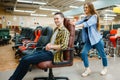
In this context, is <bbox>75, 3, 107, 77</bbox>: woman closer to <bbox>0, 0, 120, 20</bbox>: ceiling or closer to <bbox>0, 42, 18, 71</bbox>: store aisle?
<bbox>0, 42, 18, 71</bbox>: store aisle

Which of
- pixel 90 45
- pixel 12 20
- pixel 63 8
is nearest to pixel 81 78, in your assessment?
pixel 90 45

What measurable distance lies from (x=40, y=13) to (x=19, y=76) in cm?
1668

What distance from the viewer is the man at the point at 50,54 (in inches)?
94.3

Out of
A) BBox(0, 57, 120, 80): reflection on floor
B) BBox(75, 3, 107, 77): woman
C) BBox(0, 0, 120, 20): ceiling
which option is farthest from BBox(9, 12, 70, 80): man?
BBox(0, 0, 120, 20): ceiling

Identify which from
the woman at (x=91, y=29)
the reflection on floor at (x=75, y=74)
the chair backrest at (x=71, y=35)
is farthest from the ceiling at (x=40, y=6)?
the chair backrest at (x=71, y=35)

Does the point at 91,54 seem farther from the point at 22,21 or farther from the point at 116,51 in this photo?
the point at 22,21

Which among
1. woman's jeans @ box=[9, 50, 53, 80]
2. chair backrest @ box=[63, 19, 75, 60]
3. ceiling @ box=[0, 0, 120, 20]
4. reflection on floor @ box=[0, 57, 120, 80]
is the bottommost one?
reflection on floor @ box=[0, 57, 120, 80]

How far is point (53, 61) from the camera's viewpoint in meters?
2.48

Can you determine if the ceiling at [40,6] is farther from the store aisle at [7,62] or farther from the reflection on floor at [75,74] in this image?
the store aisle at [7,62]

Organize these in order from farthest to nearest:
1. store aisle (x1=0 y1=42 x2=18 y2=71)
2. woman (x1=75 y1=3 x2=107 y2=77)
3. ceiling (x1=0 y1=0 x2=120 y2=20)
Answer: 1. ceiling (x1=0 y1=0 x2=120 y2=20)
2. store aisle (x1=0 y1=42 x2=18 y2=71)
3. woman (x1=75 y1=3 x2=107 y2=77)

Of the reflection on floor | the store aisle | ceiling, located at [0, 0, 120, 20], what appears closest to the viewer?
the reflection on floor

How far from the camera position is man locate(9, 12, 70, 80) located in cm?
240

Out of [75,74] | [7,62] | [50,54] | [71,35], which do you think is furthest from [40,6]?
[50,54]

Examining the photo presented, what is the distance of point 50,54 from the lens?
2525mm
